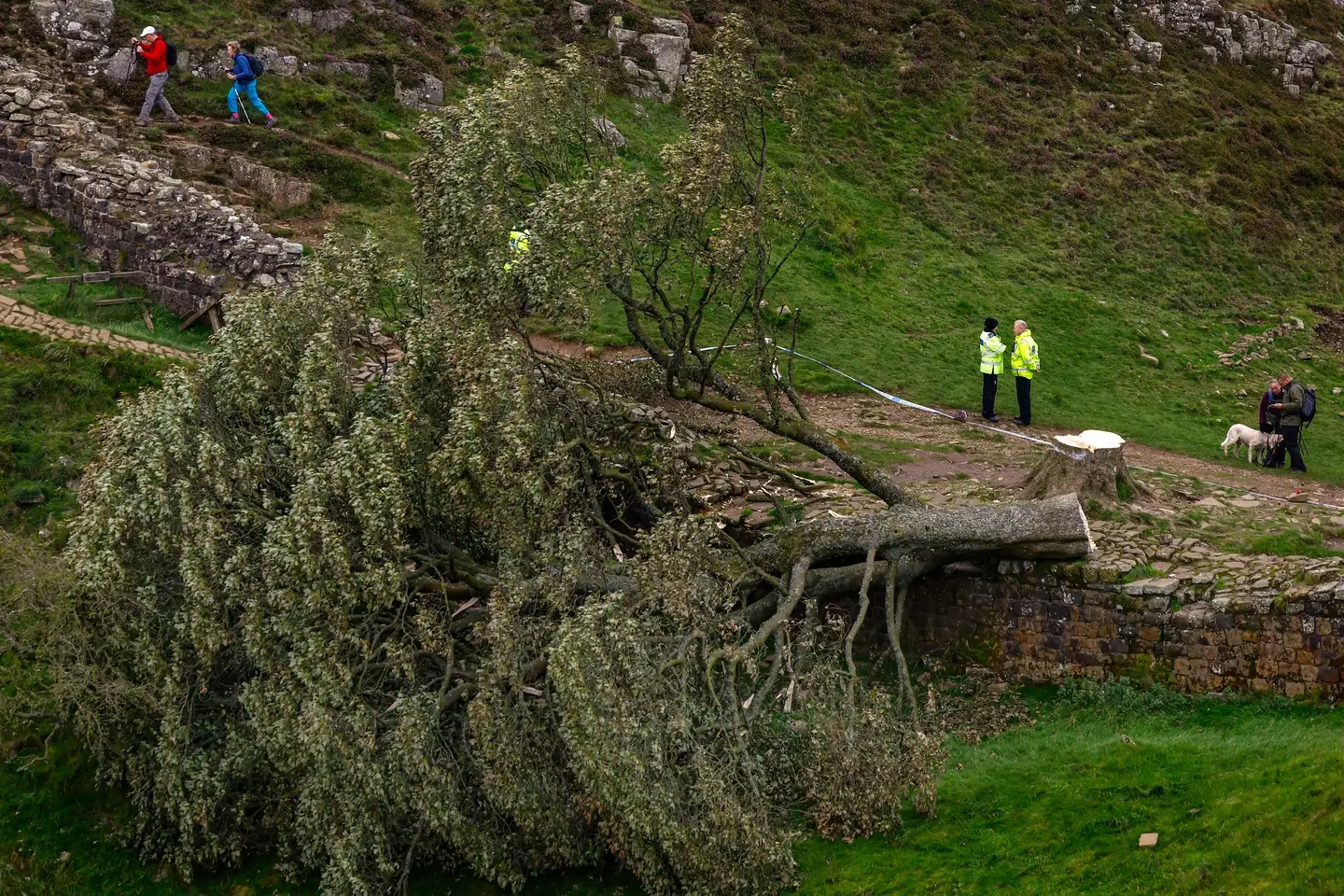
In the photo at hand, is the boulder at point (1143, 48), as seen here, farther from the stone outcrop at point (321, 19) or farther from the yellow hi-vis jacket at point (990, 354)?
the stone outcrop at point (321, 19)

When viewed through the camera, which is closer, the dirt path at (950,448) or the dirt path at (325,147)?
the dirt path at (950,448)

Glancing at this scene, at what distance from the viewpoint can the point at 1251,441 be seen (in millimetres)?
31031

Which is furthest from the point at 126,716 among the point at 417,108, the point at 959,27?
the point at 959,27

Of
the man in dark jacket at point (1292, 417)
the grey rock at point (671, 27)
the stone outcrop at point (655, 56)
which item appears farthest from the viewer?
the grey rock at point (671, 27)

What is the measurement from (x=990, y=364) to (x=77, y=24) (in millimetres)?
28750

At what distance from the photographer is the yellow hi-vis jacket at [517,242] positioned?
21.5m

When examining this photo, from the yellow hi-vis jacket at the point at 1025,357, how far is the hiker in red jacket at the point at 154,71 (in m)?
24.5

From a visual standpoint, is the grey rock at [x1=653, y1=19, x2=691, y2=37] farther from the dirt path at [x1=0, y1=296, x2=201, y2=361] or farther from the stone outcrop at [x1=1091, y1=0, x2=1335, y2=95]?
the dirt path at [x1=0, y1=296, x2=201, y2=361]

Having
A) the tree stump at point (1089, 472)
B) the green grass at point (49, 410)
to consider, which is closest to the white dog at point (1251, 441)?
the tree stump at point (1089, 472)

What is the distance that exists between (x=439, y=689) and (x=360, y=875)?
9.11 ft

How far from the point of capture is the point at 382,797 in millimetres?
17953

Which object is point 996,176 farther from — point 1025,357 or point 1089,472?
point 1089,472

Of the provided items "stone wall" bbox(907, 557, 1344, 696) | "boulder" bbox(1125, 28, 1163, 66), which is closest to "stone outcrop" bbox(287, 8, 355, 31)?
"stone wall" bbox(907, 557, 1344, 696)

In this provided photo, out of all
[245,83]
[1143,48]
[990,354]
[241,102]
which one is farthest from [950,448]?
[1143,48]
